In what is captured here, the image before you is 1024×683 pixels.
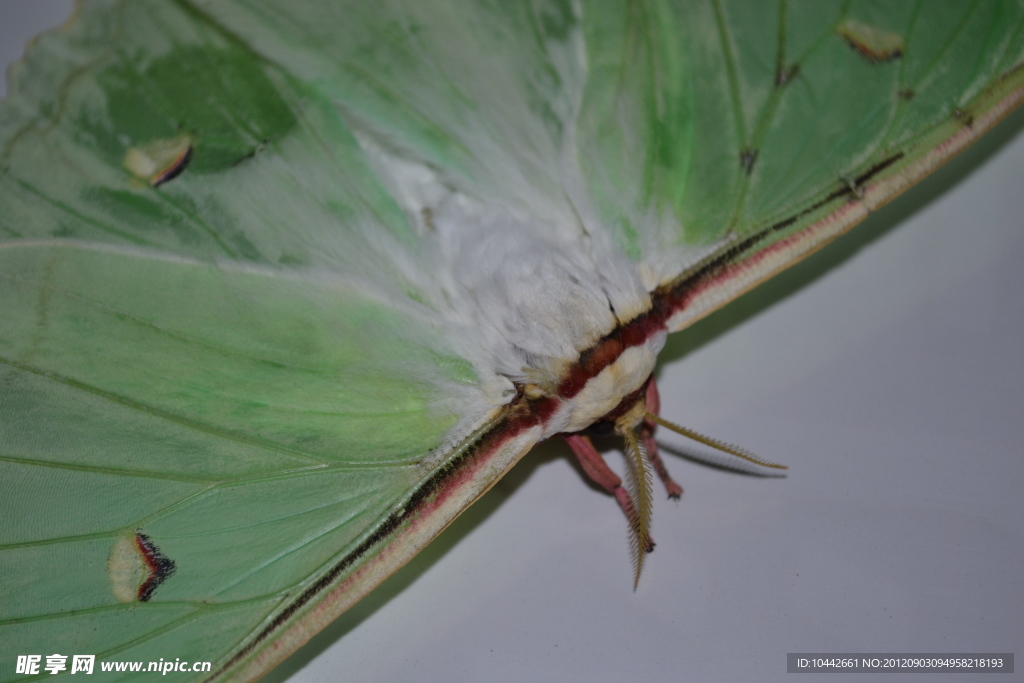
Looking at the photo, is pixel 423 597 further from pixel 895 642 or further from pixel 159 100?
pixel 159 100

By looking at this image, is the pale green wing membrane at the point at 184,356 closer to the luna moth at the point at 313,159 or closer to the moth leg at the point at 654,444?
the luna moth at the point at 313,159

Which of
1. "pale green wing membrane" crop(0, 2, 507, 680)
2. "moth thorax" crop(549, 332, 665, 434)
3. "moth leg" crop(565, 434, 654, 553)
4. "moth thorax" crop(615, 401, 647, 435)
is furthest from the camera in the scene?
"moth leg" crop(565, 434, 654, 553)

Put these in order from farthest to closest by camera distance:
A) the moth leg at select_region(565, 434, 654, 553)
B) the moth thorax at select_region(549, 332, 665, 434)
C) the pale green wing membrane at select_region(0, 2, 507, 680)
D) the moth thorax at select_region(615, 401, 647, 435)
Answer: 1. the moth leg at select_region(565, 434, 654, 553)
2. the moth thorax at select_region(615, 401, 647, 435)
3. the moth thorax at select_region(549, 332, 665, 434)
4. the pale green wing membrane at select_region(0, 2, 507, 680)

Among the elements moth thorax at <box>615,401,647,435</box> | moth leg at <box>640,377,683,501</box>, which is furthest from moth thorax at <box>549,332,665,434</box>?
moth leg at <box>640,377,683,501</box>

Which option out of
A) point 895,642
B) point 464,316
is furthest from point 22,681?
point 895,642

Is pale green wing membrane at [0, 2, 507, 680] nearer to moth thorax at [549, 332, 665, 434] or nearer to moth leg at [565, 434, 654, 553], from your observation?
moth thorax at [549, 332, 665, 434]

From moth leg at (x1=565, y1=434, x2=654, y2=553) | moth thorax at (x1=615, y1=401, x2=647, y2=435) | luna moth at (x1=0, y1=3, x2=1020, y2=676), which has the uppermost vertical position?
luna moth at (x1=0, y1=3, x2=1020, y2=676)

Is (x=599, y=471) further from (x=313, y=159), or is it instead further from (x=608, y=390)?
(x=313, y=159)
